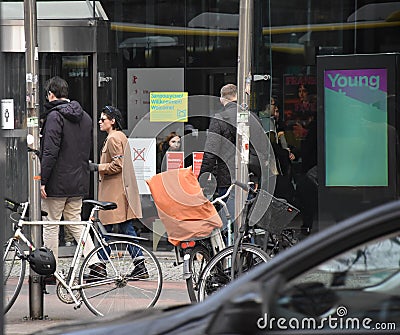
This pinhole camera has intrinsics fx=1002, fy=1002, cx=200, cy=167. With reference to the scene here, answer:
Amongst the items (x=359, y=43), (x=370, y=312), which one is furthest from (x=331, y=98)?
(x=370, y=312)

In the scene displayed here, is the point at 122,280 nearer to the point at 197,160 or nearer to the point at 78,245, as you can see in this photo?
the point at 78,245

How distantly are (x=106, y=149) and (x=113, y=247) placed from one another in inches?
65.7

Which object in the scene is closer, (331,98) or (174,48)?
(331,98)

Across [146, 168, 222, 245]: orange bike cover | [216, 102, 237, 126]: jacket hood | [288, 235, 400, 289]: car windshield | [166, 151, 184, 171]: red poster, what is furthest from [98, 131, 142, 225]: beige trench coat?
[288, 235, 400, 289]: car windshield

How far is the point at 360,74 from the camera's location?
33.7 ft

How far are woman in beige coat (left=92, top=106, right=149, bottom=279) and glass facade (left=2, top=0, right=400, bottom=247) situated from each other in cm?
204

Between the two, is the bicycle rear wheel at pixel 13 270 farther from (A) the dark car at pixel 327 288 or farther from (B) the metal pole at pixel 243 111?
(A) the dark car at pixel 327 288

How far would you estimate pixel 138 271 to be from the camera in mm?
8508

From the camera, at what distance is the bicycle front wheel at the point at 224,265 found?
8172 mm

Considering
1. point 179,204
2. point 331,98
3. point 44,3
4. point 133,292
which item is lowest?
point 133,292

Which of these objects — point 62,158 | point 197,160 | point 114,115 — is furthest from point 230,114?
point 197,160

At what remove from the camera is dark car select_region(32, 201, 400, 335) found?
11.4 ft

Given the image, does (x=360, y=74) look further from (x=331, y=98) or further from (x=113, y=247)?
(x=113, y=247)

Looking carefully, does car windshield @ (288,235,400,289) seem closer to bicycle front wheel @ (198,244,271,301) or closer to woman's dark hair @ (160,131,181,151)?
bicycle front wheel @ (198,244,271,301)
